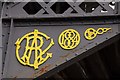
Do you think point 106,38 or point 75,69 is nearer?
point 106,38

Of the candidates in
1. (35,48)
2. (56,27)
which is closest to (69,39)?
(56,27)

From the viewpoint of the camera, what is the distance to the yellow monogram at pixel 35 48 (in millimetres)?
7715

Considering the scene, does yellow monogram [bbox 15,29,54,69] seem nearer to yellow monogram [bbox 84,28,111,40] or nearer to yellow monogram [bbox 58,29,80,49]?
yellow monogram [bbox 58,29,80,49]

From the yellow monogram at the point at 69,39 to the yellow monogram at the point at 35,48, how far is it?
0.65ft

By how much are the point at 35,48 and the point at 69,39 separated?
668 millimetres

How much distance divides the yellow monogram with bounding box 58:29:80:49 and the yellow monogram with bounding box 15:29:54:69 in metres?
0.20

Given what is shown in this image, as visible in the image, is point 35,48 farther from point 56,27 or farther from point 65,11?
point 65,11

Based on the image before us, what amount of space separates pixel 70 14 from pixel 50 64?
1.09 meters

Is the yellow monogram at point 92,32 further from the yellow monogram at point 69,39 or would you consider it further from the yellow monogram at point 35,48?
the yellow monogram at point 35,48

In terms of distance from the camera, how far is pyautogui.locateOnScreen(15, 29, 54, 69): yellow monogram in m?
7.71

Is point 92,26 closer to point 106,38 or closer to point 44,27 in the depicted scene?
point 106,38

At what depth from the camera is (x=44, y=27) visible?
808 centimetres

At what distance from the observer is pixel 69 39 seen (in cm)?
778

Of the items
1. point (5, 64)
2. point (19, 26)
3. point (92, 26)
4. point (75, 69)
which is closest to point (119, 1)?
point (92, 26)
